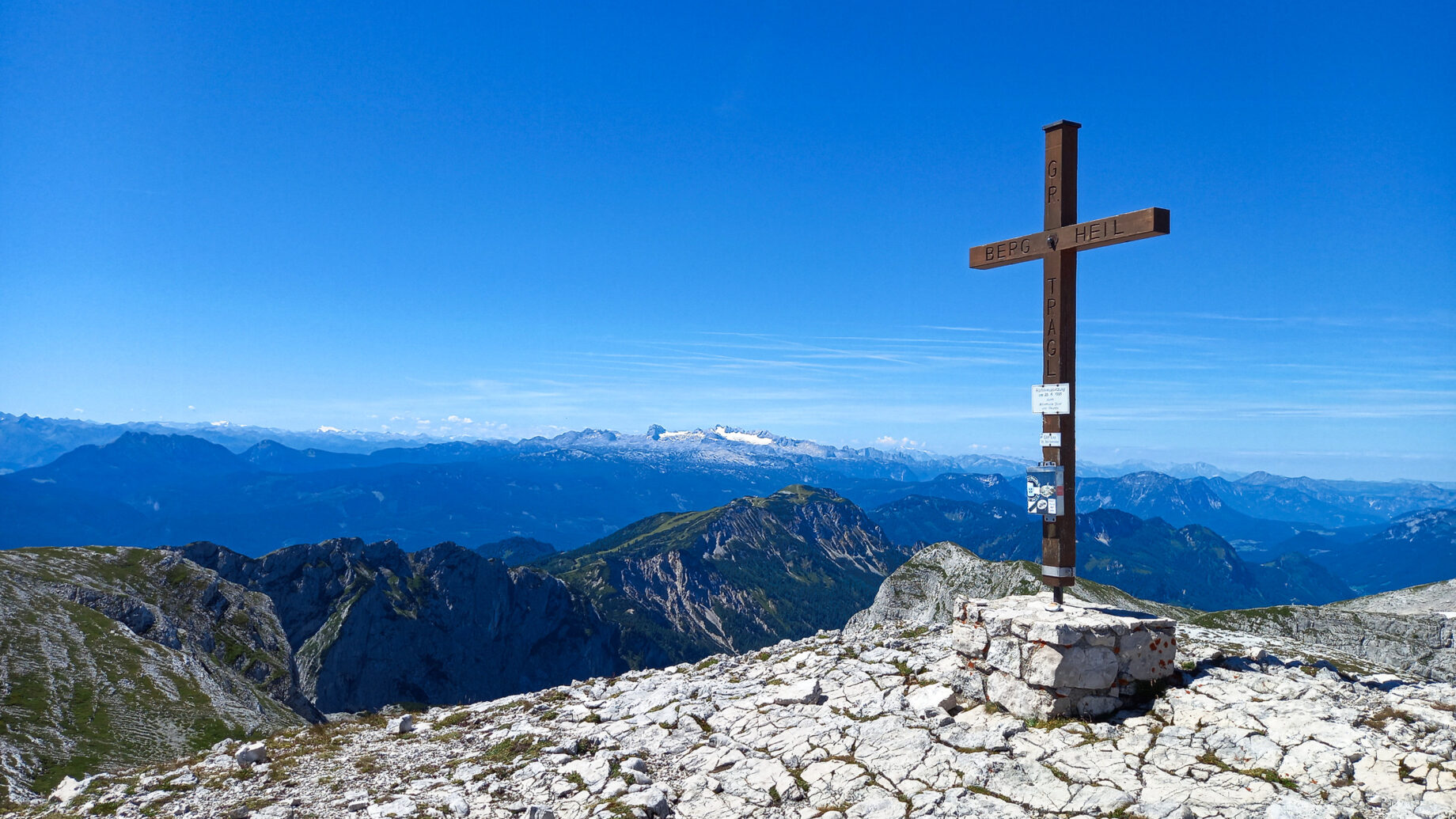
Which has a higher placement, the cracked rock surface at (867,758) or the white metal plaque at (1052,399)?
the white metal plaque at (1052,399)

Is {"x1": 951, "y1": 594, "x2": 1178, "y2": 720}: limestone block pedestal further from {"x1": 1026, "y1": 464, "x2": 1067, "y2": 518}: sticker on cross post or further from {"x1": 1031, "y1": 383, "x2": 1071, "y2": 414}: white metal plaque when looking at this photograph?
{"x1": 1031, "y1": 383, "x2": 1071, "y2": 414}: white metal plaque

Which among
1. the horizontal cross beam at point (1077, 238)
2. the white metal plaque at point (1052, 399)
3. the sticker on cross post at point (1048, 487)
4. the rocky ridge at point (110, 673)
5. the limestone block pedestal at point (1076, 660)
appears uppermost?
the horizontal cross beam at point (1077, 238)

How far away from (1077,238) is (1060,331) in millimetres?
1997

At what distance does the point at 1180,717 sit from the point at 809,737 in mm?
6467

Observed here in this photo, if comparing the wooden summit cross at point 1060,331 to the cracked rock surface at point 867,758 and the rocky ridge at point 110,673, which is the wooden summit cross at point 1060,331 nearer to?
the cracked rock surface at point 867,758

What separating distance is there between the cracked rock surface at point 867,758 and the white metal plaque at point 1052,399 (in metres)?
5.65

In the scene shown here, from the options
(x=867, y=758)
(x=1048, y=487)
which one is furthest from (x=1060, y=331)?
(x=867, y=758)

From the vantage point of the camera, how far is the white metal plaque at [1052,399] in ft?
50.6

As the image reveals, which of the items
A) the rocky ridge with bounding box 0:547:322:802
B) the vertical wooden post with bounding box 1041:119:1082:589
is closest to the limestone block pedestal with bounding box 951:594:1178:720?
the vertical wooden post with bounding box 1041:119:1082:589

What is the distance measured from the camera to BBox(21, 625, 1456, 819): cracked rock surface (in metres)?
10.2

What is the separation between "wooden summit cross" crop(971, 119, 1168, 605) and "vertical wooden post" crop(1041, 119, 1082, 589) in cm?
2

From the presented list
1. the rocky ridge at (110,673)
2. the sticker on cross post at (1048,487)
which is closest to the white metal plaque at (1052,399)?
the sticker on cross post at (1048,487)

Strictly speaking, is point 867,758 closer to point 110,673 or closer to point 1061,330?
point 1061,330

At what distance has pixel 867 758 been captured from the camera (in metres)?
12.6
